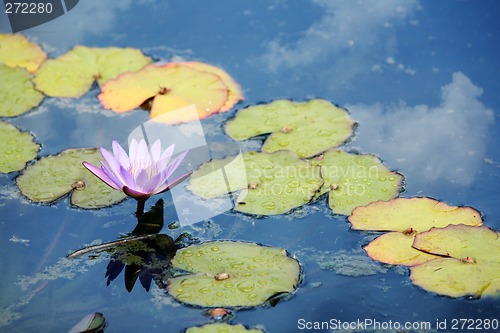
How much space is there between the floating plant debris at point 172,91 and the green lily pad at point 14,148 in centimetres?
42

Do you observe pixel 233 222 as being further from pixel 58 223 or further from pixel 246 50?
pixel 246 50

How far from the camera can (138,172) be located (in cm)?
248

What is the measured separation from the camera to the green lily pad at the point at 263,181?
103 inches

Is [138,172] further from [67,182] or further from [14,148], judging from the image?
[14,148]

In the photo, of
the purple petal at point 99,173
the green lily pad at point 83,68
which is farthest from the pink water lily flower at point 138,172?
the green lily pad at point 83,68

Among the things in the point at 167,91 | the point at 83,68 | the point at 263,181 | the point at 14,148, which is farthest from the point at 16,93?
the point at 263,181

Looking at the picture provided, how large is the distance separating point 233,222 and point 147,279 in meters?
0.41

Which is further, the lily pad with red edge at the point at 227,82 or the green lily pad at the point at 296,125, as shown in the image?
the lily pad with red edge at the point at 227,82

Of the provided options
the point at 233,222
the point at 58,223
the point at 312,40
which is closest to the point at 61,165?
the point at 58,223

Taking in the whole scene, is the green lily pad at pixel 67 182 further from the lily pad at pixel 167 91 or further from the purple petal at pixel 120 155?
the lily pad at pixel 167 91

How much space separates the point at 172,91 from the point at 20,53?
91cm

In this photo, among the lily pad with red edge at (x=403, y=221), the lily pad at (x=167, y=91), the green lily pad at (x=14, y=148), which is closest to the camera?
the lily pad with red edge at (x=403, y=221)

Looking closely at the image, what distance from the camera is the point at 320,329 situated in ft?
7.13

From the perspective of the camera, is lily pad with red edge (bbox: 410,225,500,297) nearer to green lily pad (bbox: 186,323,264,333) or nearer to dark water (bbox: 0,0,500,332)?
dark water (bbox: 0,0,500,332)
